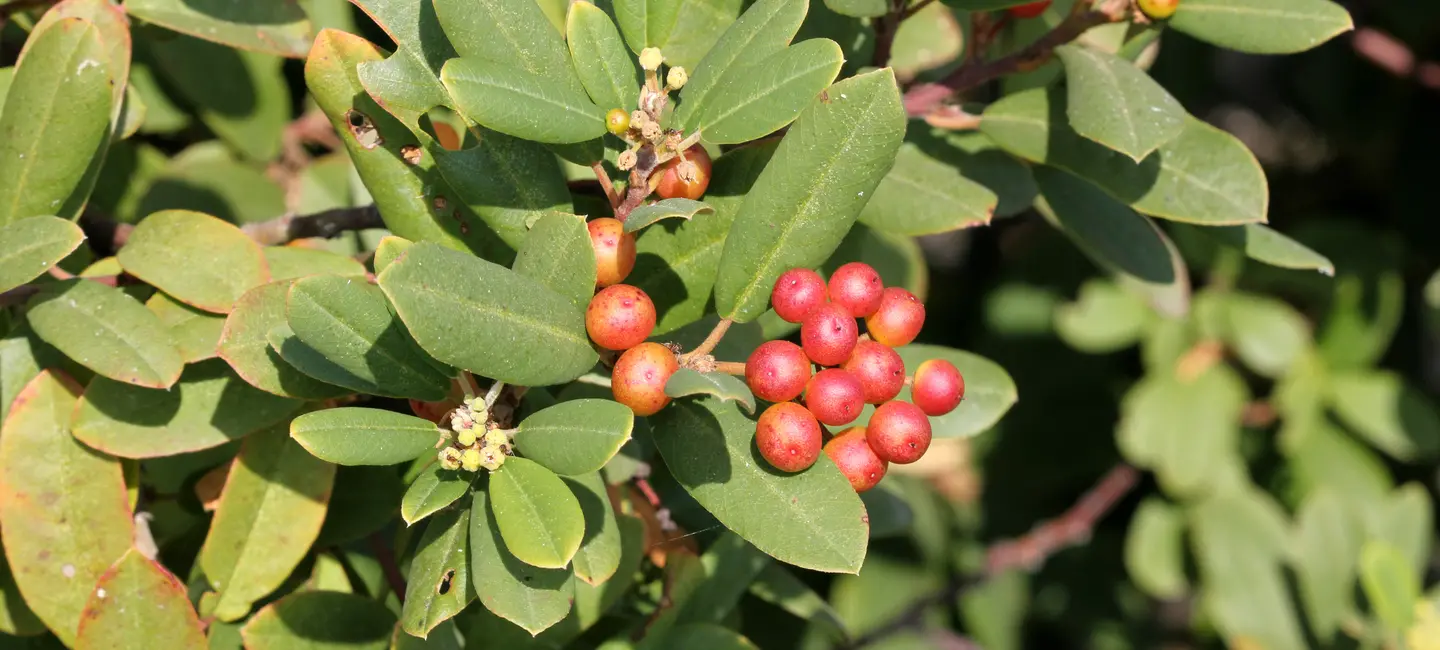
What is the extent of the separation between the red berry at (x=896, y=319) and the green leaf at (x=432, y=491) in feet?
1.25

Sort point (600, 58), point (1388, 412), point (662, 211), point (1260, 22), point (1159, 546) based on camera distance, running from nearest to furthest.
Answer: point (662, 211)
point (600, 58)
point (1260, 22)
point (1388, 412)
point (1159, 546)

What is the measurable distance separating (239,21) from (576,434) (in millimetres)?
791

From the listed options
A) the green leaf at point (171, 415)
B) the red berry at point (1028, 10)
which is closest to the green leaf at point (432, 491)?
the green leaf at point (171, 415)

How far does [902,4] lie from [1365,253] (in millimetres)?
1992

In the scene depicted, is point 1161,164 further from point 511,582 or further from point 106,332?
point 106,332

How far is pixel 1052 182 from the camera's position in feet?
4.87

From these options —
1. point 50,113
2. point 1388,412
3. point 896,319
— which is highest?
point 50,113

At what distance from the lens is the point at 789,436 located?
0.90m

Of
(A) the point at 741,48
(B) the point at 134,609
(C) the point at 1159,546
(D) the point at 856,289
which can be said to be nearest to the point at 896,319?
(D) the point at 856,289

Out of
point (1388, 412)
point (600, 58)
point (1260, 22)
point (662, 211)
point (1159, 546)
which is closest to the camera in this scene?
point (662, 211)

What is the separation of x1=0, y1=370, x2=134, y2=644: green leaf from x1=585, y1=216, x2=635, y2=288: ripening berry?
61 centimetres

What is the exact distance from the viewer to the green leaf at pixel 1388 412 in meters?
2.54

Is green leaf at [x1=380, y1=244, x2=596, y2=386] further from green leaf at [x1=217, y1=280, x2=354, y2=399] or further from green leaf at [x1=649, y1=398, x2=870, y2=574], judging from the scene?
green leaf at [x1=217, y1=280, x2=354, y2=399]

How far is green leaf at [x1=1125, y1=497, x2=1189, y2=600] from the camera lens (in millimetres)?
2676
